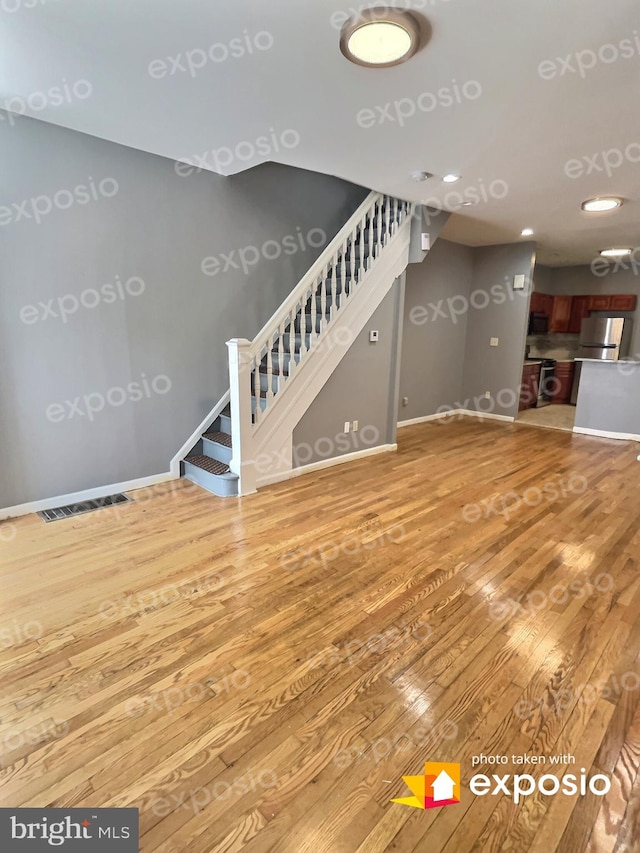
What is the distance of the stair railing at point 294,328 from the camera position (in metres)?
3.44

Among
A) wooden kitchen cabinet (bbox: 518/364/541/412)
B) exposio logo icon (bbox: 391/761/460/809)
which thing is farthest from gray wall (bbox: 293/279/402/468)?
wooden kitchen cabinet (bbox: 518/364/541/412)

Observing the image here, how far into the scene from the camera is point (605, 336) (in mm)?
A: 7629

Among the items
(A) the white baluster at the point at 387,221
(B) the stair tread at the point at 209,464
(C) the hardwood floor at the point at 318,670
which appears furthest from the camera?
(A) the white baluster at the point at 387,221

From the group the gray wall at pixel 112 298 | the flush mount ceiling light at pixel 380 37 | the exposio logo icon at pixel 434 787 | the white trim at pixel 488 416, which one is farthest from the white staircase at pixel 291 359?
the white trim at pixel 488 416

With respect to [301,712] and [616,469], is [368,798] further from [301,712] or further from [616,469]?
[616,469]

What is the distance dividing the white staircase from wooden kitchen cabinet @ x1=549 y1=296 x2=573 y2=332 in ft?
17.1

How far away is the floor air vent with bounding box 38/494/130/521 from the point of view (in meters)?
3.14

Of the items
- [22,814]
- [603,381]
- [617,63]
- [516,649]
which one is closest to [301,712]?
[22,814]

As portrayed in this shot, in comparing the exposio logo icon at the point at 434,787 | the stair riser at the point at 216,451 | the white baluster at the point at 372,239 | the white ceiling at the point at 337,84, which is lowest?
the exposio logo icon at the point at 434,787

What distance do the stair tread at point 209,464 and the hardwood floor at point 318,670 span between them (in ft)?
1.51

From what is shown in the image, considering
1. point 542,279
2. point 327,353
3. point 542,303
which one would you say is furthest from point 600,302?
point 327,353

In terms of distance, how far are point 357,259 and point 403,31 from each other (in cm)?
286

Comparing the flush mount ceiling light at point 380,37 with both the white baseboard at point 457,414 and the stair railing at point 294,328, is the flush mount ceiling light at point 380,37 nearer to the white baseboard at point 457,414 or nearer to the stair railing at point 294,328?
the stair railing at point 294,328

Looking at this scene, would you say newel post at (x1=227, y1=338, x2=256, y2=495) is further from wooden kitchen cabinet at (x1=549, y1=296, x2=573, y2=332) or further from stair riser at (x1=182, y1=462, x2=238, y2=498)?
wooden kitchen cabinet at (x1=549, y1=296, x2=573, y2=332)
